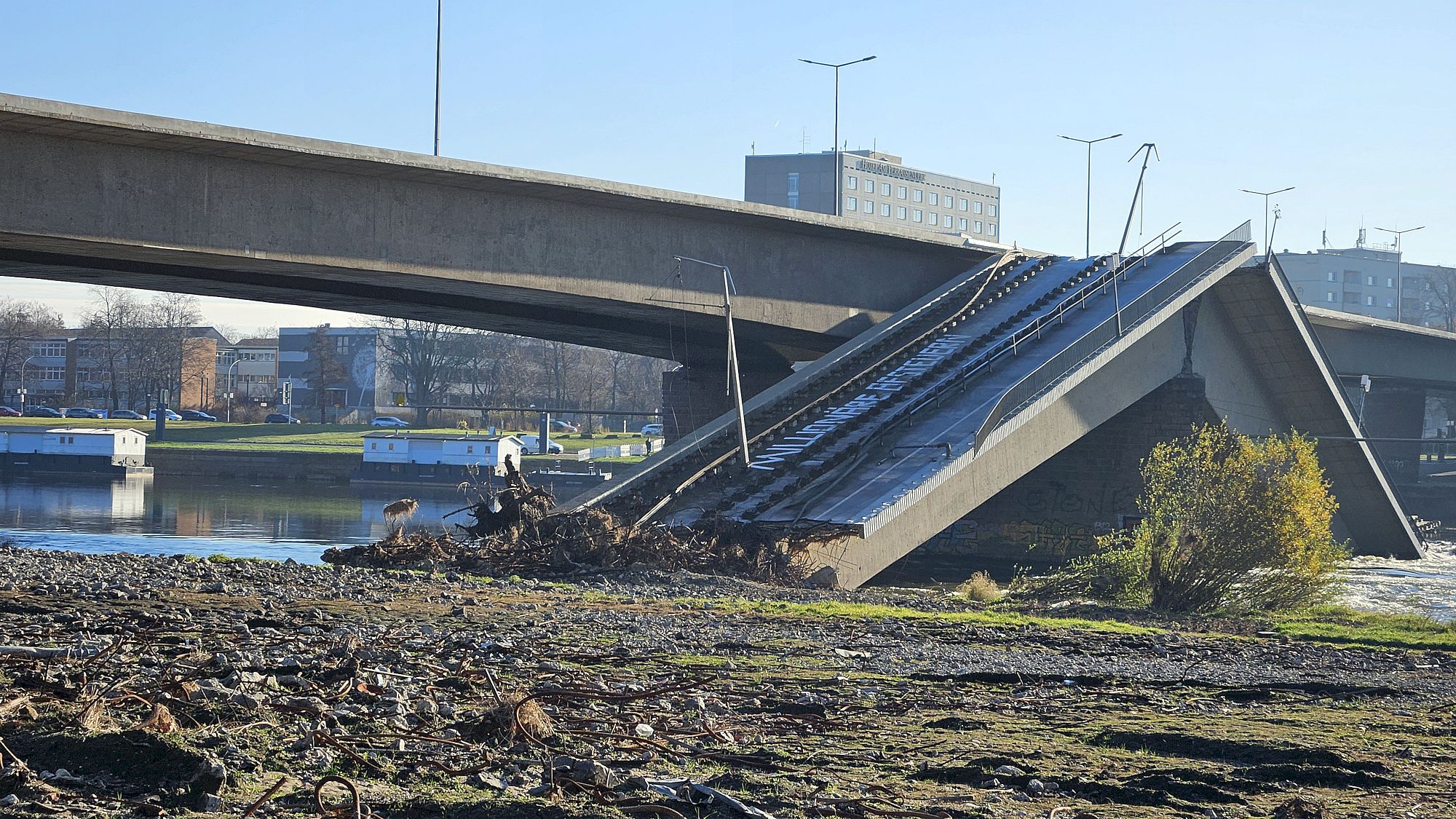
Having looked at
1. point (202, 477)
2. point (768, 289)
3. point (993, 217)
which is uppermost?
point (993, 217)

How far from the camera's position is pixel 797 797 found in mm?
7090

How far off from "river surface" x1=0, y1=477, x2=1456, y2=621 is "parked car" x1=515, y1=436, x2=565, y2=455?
1956 centimetres

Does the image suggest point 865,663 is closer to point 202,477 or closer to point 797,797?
point 797,797

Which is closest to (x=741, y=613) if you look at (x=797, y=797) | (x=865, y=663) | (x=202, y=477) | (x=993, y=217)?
(x=865, y=663)

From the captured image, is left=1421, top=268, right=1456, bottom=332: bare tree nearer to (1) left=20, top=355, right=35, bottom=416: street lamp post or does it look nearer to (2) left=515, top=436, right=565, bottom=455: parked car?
(2) left=515, top=436, right=565, bottom=455: parked car

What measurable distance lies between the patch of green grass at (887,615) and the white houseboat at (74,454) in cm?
6107

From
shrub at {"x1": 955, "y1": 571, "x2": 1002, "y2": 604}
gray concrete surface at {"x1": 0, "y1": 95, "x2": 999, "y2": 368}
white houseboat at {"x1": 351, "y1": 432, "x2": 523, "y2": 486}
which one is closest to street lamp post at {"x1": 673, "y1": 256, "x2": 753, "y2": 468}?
gray concrete surface at {"x1": 0, "y1": 95, "x2": 999, "y2": 368}

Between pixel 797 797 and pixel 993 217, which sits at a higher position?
pixel 993 217

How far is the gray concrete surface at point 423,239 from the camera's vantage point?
2409 centimetres

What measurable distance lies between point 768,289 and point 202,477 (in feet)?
166

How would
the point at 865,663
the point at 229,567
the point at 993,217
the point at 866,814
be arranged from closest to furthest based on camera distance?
the point at 866,814 → the point at 865,663 → the point at 229,567 → the point at 993,217

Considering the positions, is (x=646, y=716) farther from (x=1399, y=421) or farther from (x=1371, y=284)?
(x=1371, y=284)

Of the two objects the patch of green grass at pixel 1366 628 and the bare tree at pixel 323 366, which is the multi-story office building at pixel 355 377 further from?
the patch of green grass at pixel 1366 628

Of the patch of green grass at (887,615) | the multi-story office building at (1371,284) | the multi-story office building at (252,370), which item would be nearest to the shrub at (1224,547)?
the patch of green grass at (887,615)
